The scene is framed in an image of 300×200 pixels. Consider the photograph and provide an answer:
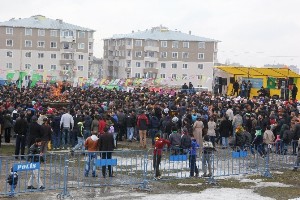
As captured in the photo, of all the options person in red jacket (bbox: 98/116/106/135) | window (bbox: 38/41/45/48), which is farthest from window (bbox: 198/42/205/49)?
person in red jacket (bbox: 98/116/106/135)

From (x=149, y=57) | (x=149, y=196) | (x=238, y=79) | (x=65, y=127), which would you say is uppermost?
(x=149, y=57)

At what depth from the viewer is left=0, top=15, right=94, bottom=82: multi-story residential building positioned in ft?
365

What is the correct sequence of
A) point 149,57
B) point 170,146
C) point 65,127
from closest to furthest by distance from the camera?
point 170,146, point 65,127, point 149,57

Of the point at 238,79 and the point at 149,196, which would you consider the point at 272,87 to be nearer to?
the point at 238,79

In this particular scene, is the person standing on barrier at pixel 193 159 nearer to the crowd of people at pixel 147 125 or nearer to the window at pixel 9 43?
the crowd of people at pixel 147 125

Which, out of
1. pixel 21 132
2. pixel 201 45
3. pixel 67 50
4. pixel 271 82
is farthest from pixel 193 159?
pixel 201 45

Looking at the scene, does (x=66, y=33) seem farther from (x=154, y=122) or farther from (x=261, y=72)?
(x=154, y=122)

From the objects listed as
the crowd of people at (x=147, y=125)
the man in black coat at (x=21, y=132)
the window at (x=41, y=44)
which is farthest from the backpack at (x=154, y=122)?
the window at (x=41, y=44)

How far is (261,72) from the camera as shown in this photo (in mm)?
49281

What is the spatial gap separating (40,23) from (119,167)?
99445 millimetres

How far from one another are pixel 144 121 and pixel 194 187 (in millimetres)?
8581

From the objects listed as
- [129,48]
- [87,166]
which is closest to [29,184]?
[87,166]

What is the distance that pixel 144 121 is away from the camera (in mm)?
26047

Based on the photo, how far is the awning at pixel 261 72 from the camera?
1895 inches
